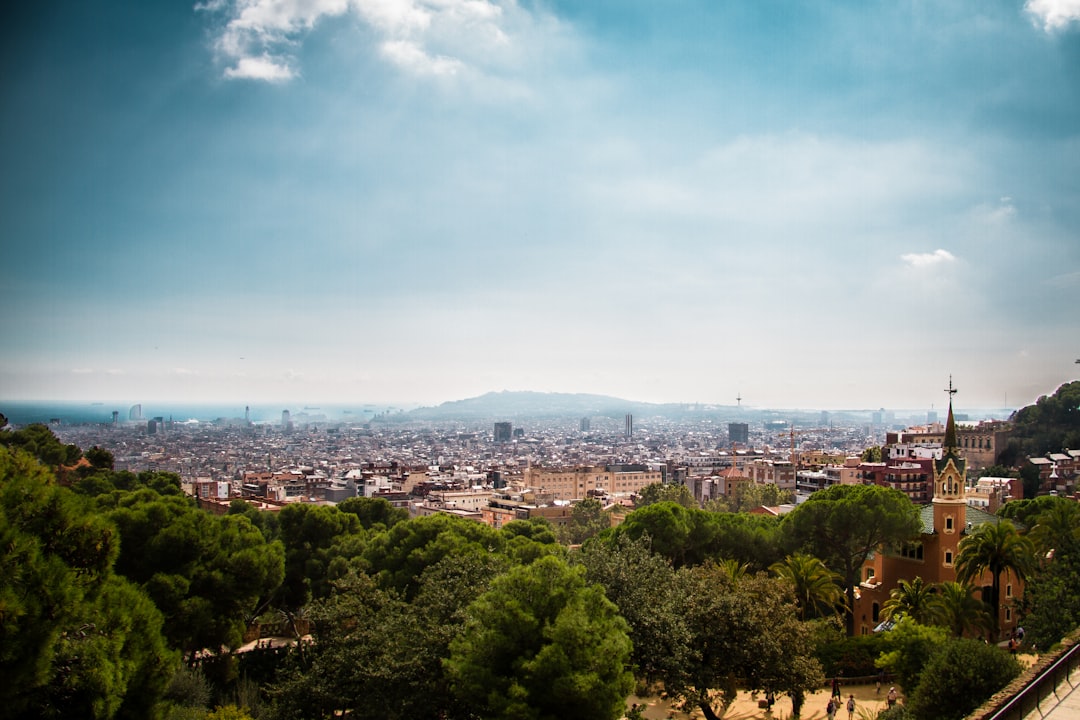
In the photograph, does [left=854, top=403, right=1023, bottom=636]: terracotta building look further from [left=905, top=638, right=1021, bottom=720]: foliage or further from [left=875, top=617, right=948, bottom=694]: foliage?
[left=905, top=638, right=1021, bottom=720]: foliage

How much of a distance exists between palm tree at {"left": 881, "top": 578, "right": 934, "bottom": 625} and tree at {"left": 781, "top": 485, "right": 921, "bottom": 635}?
297 cm

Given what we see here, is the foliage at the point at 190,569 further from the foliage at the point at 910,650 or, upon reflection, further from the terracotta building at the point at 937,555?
the terracotta building at the point at 937,555

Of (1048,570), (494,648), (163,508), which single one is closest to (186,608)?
(163,508)

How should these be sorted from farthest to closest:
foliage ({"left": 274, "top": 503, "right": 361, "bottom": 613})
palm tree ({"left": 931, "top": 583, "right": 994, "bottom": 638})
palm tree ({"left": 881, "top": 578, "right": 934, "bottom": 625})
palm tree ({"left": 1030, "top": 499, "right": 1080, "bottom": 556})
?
foliage ({"left": 274, "top": 503, "right": 361, "bottom": 613})
palm tree ({"left": 881, "top": 578, "right": 934, "bottom": 625})
palm tree ({"left": 1030, "top": 499, "right": 1080, "bottom": 556})
palm tree ({"left": 931, "top": 583, "right": 994, "bottom": 638})

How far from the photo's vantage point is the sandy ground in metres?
15.6

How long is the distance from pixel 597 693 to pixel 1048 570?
12.2 m

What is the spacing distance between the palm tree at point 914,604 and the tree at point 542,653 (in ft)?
36.8

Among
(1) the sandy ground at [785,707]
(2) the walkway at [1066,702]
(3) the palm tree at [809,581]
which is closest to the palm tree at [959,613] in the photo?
(1) the sandy ground at [785,707]

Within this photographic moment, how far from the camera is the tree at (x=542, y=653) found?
32.3 ft

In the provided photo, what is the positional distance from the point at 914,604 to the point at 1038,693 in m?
11.4

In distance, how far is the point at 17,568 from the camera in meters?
7.79

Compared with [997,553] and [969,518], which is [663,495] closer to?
[969,518]

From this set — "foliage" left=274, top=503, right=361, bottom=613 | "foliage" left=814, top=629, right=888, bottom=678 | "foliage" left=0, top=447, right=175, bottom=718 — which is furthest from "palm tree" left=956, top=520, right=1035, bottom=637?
"foliage" left=0, top=447, right=175, bottom=718

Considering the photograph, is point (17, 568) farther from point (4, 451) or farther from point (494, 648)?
point (494, 648)
